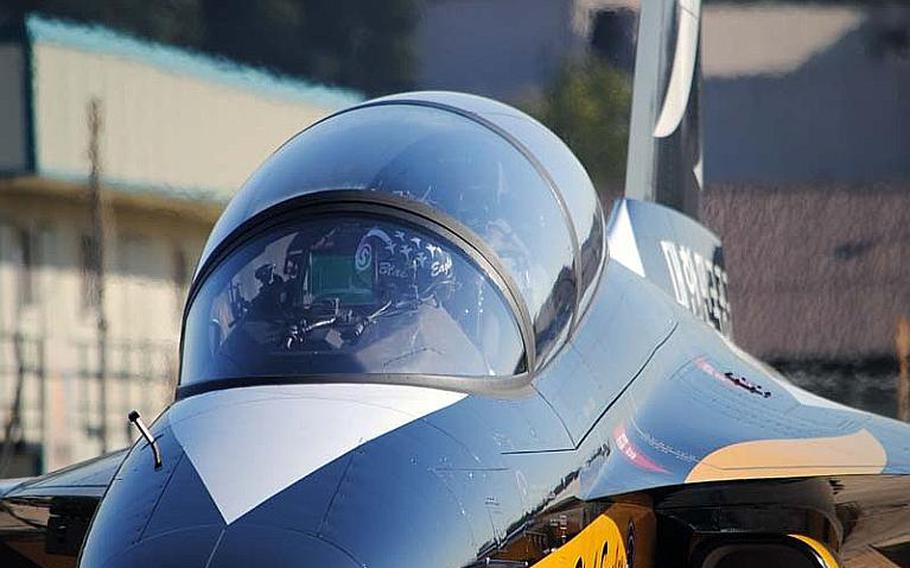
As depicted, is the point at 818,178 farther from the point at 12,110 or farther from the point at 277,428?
the point at 277,428

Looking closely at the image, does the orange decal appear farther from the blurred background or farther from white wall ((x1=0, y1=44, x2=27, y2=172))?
white wall ((x1=0, y1=44, x2=27, y2=172))

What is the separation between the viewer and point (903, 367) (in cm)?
1395

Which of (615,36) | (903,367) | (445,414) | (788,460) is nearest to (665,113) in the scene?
(788,460)

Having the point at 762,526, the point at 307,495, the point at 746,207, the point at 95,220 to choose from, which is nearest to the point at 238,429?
the point at 307,495

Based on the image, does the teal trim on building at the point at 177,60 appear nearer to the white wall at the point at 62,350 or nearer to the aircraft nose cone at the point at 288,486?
the white wall at the point at 62,350

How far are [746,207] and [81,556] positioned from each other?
38.6 ft

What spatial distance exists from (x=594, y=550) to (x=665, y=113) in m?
4.88

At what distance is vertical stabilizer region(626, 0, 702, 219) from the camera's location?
8.89 metres

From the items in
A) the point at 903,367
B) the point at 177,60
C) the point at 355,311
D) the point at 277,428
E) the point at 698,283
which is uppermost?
the point at 355,311

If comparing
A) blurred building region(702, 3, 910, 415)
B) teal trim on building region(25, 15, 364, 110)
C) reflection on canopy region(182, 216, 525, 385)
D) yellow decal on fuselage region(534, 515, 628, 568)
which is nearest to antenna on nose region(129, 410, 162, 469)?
reflection on canopy region(182, 216, 525, 385)

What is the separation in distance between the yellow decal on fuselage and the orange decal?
0.30m

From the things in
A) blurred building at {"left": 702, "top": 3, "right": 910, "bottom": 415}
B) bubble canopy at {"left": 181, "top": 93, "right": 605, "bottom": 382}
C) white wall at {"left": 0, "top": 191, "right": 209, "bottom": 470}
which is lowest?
white wall at {"left": 0, "top": 191, "right": 209, "bottom": 470}

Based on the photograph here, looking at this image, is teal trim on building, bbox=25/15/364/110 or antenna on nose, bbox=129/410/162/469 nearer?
antenna on nose, bbox=129/410/162/469

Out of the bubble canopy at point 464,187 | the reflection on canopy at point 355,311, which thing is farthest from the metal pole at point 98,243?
the reflection on canopy at point 355,311
